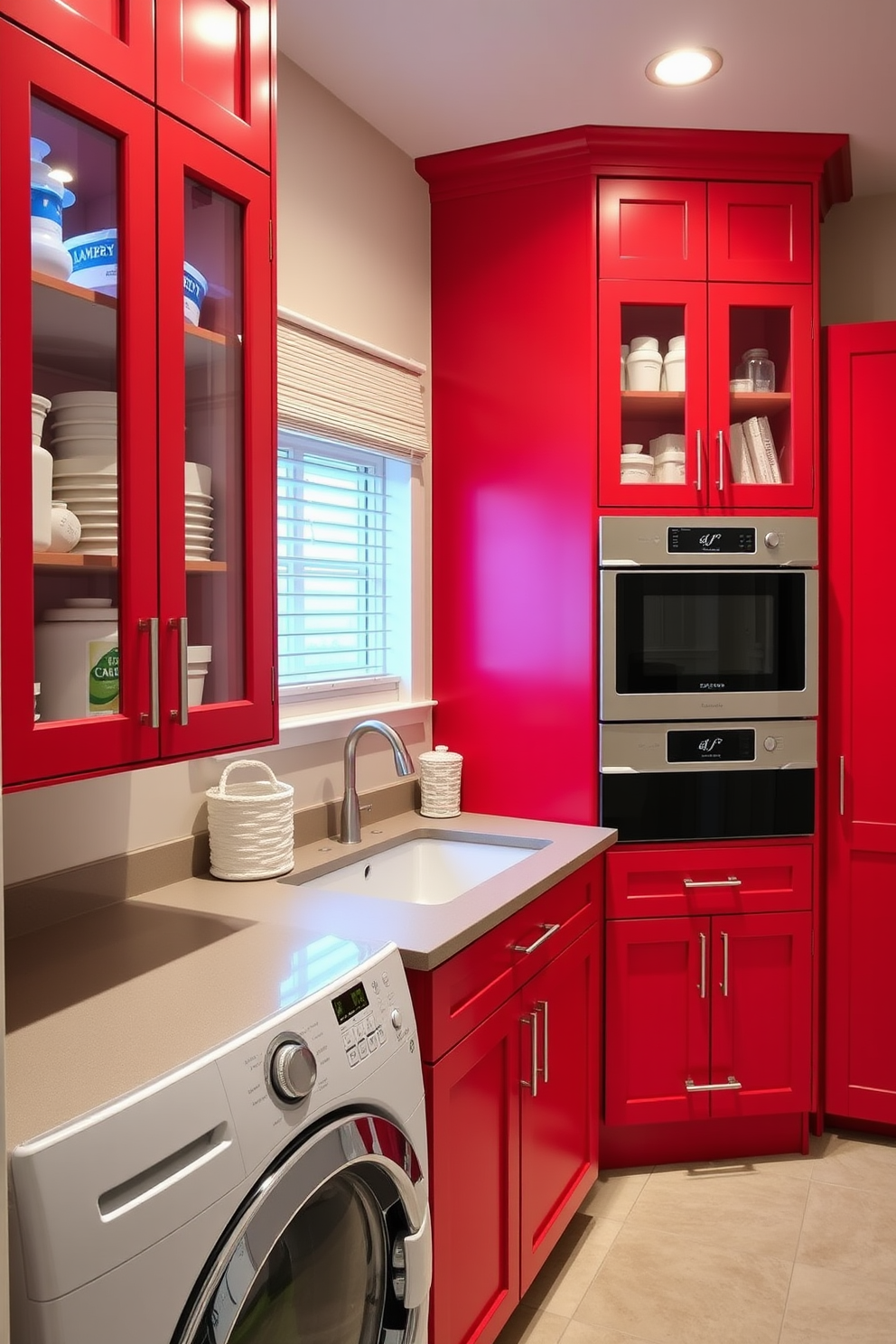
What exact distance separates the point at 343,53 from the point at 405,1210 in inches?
87.9

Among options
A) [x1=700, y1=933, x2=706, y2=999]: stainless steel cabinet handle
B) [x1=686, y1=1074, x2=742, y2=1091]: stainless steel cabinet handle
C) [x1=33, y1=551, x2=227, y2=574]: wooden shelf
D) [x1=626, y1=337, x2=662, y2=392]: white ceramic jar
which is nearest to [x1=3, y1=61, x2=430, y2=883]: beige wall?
[x1=33, y1=551, x2=227, y2=574]: wooden shelf

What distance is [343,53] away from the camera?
2.19 metres

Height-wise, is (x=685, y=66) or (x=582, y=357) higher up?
(x=685, y=66)

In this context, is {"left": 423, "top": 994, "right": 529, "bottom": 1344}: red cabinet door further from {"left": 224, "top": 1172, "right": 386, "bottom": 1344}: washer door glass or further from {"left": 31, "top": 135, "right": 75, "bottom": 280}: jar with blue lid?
{"left": 31, "top": 135, "right": 75, "bottom": 280}: jar with blue lid

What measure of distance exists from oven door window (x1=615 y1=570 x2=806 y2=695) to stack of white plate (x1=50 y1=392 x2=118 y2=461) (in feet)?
4.99

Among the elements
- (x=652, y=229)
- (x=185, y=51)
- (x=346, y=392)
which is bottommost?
(x=346, y=392)

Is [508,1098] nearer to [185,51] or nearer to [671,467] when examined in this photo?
[671,467]

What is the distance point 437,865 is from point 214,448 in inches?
52.4

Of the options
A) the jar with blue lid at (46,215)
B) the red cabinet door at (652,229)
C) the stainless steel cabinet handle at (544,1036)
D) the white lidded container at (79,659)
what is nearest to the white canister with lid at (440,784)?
the stainless steel cabinet handle at (544,1036)

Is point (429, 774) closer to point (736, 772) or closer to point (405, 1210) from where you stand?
point (736, 772)

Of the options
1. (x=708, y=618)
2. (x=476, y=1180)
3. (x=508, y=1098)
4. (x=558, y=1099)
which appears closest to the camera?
(x=476, y=1180)

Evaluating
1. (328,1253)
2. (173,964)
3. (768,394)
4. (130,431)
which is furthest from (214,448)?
(768,394)

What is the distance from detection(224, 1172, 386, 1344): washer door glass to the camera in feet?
3.98

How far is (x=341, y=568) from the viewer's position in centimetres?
258
